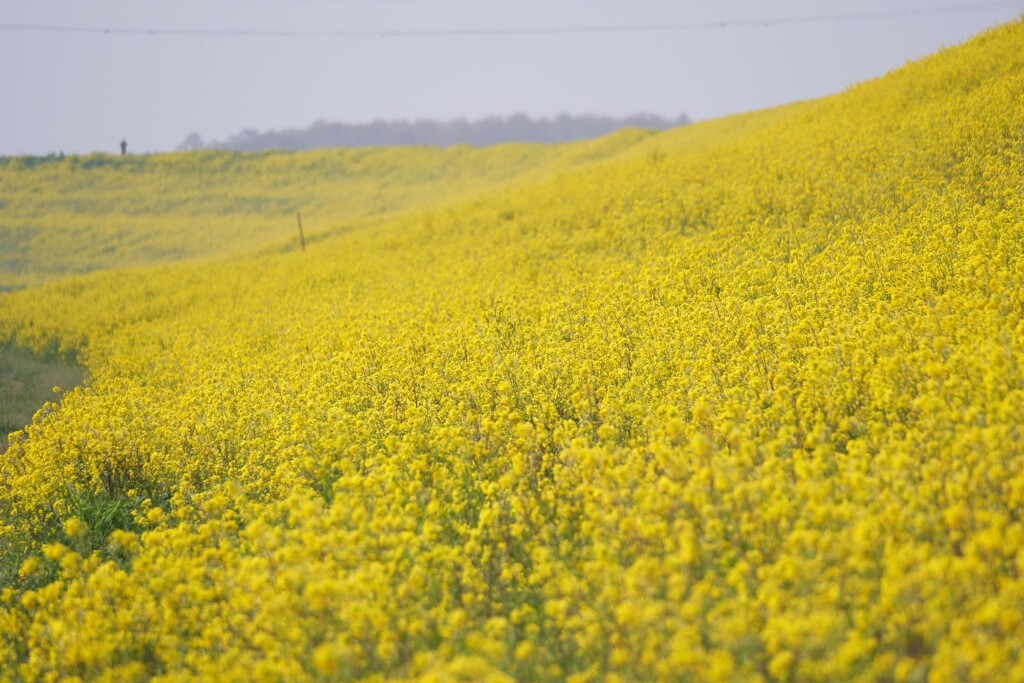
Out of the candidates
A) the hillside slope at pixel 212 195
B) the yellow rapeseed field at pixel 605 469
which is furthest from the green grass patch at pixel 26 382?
the hillside slope at pixel 212 195

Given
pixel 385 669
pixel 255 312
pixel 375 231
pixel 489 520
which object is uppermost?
pixel 375 231

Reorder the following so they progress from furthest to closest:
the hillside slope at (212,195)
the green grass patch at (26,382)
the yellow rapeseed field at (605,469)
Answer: the hillside slope at (212,195)
the green grass patch at (26,382)
the yellow rapeseed field at (605,469)

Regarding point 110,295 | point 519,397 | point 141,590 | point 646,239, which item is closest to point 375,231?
point 110,295

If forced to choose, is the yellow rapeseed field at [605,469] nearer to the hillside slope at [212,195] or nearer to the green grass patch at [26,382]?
the green grass patch at [26,382]

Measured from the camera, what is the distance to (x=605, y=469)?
4.81 metres

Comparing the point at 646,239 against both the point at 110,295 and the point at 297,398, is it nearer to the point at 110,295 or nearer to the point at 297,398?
the point at 297,398

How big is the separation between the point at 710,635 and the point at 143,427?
24.1 ft

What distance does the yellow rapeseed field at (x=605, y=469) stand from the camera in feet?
11.4

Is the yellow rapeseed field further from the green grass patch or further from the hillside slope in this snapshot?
the hillside slope

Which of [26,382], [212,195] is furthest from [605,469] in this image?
[212,195]

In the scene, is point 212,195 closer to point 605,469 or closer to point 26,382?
point 26,382

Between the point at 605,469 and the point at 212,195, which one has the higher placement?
the point at 212,195

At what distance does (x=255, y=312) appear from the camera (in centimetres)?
1591

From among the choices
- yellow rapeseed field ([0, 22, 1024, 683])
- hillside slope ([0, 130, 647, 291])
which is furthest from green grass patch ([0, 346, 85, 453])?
hillside slope ([0, 130, 647, 291])
